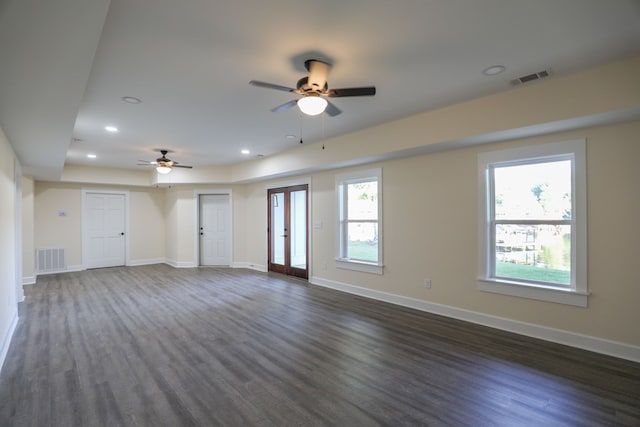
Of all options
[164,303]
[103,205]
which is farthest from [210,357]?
[103,205]

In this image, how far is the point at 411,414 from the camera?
90.7 inches

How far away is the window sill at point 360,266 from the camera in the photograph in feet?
17.9

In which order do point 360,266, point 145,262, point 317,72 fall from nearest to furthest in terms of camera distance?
point 317,72 → point 360,266 → point 145,262

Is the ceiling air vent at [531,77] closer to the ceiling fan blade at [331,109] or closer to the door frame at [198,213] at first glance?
the ceiling fan blade at [331,109]

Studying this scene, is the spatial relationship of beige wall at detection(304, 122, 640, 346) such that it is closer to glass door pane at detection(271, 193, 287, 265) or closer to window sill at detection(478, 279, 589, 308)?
window sill at detection(478, 279, 589, 308)

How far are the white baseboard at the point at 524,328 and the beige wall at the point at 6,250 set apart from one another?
15.5ft

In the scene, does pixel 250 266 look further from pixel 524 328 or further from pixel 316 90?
pixel 316 90

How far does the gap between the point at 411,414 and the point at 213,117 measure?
3971 mm

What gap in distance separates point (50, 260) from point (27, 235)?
158 cm

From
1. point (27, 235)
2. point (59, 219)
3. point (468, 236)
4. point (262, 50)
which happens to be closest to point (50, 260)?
point (59, 219)

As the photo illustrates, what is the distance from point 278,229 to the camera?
25.8 feet

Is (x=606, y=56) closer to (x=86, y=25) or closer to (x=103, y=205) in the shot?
(x=86, y=25)

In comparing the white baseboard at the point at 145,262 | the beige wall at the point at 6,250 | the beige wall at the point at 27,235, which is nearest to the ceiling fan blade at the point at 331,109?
the beige wall at the point at 6,250

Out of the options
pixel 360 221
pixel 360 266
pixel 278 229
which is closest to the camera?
pixel 360 266
